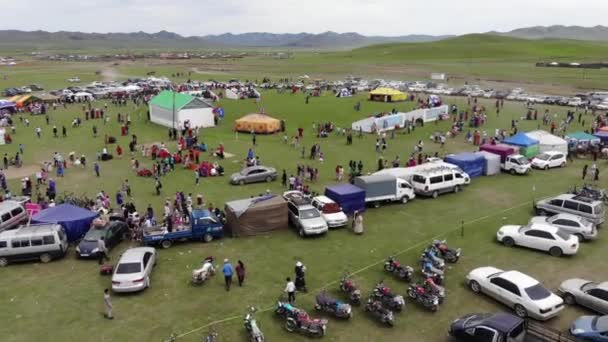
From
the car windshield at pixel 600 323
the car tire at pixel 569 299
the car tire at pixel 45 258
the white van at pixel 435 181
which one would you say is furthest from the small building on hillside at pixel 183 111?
the car windshield at pixel 600 323

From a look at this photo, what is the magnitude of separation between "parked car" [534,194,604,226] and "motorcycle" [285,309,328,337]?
15971 mm

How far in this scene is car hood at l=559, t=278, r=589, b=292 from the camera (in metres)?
17.8

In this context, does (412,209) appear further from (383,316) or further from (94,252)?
(94,252)

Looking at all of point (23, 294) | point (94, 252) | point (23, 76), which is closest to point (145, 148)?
→ point (94, 252)

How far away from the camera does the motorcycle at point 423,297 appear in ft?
57.2

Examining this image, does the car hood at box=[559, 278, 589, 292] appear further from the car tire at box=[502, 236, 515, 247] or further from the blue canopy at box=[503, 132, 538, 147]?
the blue canopy at box=[503, 132, 538, 147]

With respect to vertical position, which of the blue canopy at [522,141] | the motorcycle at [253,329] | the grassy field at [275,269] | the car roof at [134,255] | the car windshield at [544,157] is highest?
the blue canopy at [522,141]

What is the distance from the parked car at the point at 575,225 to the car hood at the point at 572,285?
5057 millimetres

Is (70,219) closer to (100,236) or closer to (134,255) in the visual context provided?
(100,236)

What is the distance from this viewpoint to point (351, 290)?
18.0m

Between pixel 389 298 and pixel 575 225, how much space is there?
1140cm

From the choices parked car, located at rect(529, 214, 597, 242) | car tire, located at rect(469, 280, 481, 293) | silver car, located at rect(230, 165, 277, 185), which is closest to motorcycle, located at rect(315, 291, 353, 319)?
car tire, located at rect(469, 280, 481, 293)

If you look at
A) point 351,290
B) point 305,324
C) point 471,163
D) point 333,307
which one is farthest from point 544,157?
point 305,324

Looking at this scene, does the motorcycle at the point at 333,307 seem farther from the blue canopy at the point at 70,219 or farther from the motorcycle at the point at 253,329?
the blue canopy at the point at 70,219
